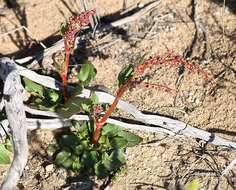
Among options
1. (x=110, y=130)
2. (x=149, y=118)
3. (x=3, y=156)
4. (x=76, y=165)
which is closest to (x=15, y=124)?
(x=3, y=156)

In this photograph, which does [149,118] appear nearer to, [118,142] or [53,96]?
[118,142]

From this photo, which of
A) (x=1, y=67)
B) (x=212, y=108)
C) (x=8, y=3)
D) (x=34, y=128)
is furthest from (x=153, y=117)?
(x=8, y=3)

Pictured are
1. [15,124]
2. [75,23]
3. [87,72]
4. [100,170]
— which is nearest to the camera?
[75,23]

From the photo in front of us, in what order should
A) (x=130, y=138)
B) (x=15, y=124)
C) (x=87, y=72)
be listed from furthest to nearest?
(x=87, y=72), (x=130, y=138), (x=15, y=124)

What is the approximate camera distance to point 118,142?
2805 millimetres

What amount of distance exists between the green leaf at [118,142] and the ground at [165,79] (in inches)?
4.8

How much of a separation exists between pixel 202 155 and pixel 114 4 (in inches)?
47.6

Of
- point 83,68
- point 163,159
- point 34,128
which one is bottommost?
point 163,159

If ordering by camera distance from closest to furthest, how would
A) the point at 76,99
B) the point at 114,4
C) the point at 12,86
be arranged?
the point at 12,86 → the point at 76,99 → the point at 114,4

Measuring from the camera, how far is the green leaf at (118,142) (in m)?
2.80

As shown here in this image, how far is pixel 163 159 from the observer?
9.39 ft

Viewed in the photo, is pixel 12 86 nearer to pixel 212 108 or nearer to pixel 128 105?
pixel 128 105

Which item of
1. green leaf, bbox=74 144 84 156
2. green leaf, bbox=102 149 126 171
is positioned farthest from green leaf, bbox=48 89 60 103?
green leaf, bbox=102 149 126 171

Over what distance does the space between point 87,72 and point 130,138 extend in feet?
1.44
